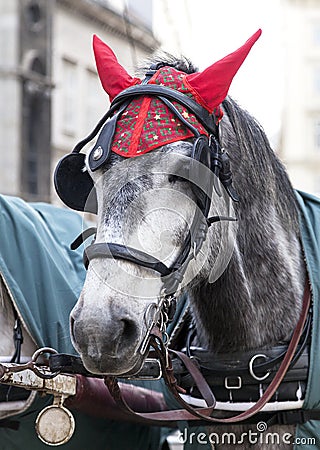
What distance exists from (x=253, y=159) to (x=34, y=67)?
14.8 metres

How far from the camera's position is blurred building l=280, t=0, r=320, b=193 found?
1485 inches

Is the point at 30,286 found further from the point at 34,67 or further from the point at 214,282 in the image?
the point at 34,67

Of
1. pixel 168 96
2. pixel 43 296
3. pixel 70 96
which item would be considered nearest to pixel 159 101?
pixel 168 96

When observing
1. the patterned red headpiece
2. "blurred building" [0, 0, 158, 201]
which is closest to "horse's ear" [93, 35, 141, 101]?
the patterned red headpiece

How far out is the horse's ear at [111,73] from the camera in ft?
8.16

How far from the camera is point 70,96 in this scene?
1802cm

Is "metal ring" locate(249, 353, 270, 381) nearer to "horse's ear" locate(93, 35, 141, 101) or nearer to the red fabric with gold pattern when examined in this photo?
the red fabric with gold pattern

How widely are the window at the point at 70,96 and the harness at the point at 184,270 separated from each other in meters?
15.6

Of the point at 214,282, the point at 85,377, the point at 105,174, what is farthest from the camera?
the point at 85,377

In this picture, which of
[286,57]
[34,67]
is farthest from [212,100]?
[286,57]

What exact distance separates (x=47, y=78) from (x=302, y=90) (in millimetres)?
25604

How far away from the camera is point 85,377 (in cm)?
287

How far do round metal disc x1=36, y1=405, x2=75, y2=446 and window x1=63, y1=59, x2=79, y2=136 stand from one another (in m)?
15.5
